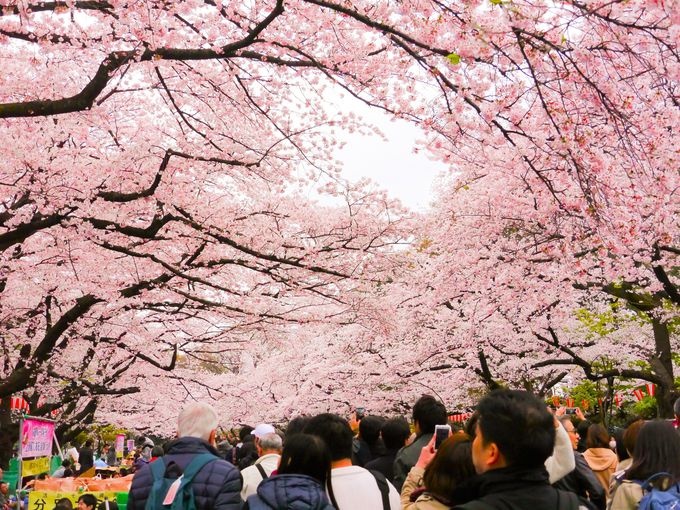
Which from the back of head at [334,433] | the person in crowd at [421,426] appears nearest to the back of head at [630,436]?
the person in crowd at [421,426]

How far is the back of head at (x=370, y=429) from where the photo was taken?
18.6 feet

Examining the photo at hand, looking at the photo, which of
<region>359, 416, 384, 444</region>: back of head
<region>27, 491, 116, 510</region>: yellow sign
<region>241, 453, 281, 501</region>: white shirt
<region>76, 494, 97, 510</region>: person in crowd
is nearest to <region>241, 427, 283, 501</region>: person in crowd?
<region>241, 453, 281, 501</region>: white shirt

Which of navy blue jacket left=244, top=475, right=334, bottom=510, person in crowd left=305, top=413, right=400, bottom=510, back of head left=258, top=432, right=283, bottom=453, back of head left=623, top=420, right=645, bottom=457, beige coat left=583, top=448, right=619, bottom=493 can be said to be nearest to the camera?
navy blue jacket left=244, top=475, right=334, bottom=510

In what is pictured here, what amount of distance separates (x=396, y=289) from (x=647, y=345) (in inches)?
244

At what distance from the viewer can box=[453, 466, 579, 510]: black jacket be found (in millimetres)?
2215

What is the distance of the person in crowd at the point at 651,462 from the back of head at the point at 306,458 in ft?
4.79

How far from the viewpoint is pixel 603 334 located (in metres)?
18.4

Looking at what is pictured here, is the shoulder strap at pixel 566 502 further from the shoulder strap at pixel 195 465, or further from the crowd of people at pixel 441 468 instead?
the shoulder strap at pixel 195 465

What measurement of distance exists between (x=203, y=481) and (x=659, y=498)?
6.78 ft

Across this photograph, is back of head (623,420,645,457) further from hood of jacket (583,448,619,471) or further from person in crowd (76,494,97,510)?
person in crowd (76,494,97,510)

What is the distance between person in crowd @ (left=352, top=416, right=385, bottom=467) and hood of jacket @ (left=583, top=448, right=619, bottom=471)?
4.81ft

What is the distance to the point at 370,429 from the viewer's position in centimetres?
567

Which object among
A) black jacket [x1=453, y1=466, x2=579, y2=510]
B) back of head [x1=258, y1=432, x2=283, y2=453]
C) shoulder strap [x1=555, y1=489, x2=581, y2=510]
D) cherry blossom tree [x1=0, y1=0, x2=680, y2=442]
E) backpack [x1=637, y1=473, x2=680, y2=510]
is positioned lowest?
backpack [x1=637, y1=473, x2=680, y2=510]

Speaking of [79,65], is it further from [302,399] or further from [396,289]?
[302,399]
